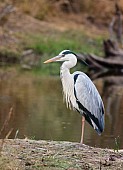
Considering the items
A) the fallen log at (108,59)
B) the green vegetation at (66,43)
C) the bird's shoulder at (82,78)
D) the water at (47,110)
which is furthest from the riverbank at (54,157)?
the green vegetation at (66,43)

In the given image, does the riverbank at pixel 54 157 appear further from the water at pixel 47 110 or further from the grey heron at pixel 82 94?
the grey heron at pixel 82 94

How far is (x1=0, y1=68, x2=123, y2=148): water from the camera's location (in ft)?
32.6

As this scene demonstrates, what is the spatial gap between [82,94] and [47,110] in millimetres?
4875

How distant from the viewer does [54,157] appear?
20.3 feet

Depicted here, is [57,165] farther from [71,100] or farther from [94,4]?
[94,4]

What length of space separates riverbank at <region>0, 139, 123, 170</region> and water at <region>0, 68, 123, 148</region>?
1.08ft

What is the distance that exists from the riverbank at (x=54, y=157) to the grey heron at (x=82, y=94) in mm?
1097

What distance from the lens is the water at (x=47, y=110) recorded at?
9.95 metres

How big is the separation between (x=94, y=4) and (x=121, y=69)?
32.2 feet

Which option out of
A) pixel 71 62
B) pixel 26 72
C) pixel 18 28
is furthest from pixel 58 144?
pixel 18 28

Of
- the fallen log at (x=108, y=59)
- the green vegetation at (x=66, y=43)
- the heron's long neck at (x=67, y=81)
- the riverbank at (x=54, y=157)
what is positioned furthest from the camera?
the green vegetation at (x=66, y=43)

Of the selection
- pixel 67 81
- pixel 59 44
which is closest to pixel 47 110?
pixel 67 81

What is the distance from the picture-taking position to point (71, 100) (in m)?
8.30

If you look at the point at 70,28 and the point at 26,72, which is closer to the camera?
the point at 26,72
